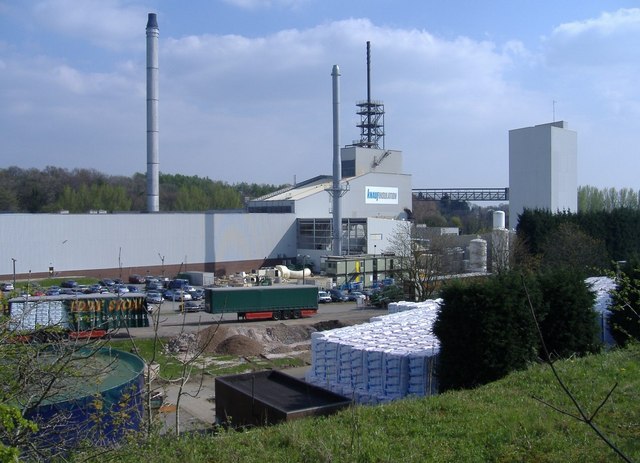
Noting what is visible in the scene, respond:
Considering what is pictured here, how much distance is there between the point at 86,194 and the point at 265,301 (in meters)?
63.1

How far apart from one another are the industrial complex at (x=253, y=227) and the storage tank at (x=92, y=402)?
35.2 meters

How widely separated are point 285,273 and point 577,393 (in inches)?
2111

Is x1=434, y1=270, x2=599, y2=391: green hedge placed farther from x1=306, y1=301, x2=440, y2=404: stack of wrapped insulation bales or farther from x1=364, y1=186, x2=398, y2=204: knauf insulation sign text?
x1=364, y1=186, x2=398, y2=204: knauf insulation sign text

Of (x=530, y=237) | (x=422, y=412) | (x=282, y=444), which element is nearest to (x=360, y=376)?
(x=422, y=412)

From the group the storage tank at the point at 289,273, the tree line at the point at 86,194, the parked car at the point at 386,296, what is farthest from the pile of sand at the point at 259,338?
the tree line at the point at 86,194

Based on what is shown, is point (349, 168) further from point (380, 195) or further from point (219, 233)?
point (219, 233)

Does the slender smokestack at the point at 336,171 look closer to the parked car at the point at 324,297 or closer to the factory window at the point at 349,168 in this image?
the parked car at the point at 324,297

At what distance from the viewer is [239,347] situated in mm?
33750

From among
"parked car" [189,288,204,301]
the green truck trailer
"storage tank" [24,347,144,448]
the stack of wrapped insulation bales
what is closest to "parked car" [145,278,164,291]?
"parked car" [189,288,204,301]

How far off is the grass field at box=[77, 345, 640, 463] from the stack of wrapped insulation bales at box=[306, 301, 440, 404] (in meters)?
6.73

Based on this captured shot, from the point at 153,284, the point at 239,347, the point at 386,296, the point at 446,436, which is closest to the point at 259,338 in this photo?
the point at 239,347

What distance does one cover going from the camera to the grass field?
7.24 meters

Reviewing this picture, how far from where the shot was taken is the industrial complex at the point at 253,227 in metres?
54.0

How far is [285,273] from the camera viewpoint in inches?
2478
